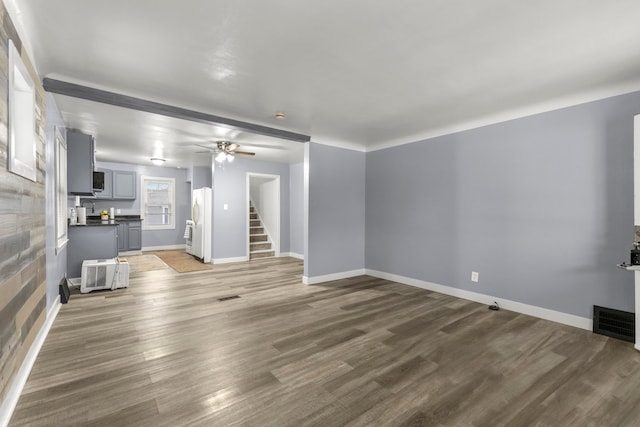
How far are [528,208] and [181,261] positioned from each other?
651cm

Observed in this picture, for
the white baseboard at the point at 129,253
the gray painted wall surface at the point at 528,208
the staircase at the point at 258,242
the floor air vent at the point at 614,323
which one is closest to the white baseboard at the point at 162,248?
the white baseboard at the point at 129,253

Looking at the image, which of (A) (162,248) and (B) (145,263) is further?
(A) (162,248)

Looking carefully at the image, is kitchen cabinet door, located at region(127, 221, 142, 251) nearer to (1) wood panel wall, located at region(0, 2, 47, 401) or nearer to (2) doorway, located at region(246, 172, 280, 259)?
(2) doorway, located at region(246, 172, 280, 259)

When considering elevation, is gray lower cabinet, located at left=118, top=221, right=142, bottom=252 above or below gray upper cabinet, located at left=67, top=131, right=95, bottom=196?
below

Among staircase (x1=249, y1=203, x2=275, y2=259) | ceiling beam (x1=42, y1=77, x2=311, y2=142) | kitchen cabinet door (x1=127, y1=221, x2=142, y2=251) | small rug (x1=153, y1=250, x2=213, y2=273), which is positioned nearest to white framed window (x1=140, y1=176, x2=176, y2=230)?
kitchen cabinet door (x1=127, y1=221, x2=142, y2=251)

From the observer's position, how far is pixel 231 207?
22.8 ft

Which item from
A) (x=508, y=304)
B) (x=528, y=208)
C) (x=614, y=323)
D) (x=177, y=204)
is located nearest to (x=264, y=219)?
(x=177, y=204)

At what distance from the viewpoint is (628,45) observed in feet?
7.43

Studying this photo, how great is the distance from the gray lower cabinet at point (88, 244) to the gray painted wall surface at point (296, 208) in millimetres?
3826

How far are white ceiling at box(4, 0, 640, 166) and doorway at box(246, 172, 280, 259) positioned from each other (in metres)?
3.89

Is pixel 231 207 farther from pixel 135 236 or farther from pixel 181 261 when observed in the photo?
pixel 135 236

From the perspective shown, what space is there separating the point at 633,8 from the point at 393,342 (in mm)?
2847

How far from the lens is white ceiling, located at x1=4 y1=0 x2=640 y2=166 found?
1922mm

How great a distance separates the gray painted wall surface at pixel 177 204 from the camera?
314 inches
